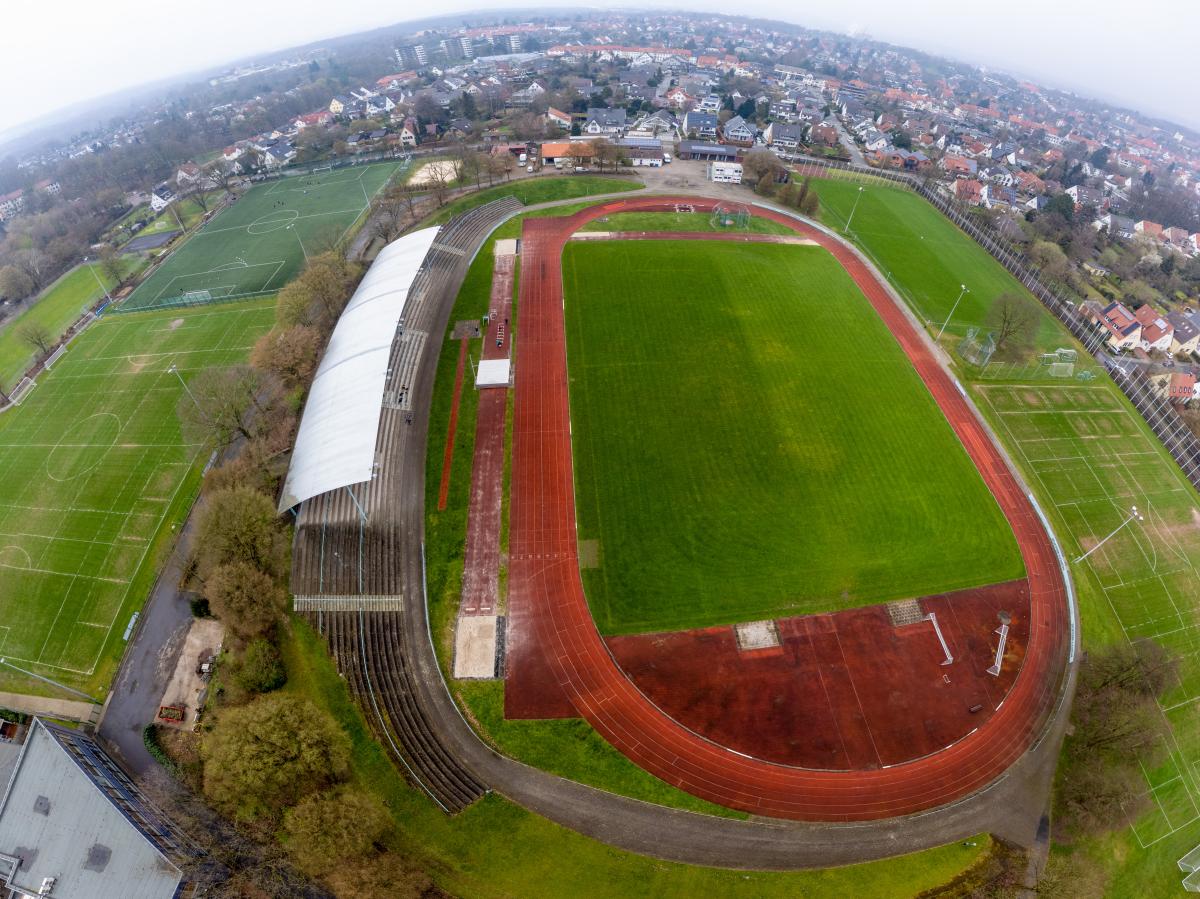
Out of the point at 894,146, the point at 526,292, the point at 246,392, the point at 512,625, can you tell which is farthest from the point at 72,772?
the point at 894,146

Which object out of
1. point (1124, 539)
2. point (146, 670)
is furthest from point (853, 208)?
point (146, 670)

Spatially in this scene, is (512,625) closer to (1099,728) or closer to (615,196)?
(1099,728)

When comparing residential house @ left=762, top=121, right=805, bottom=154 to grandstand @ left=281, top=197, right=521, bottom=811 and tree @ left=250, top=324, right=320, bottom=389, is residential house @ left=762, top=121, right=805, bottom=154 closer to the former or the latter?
grandstand @ left=281, top=197, right=521, bottom=811

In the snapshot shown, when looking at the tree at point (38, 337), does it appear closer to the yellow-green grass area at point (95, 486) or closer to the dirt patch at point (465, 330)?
the yellow-green grass area at point (95, 486)

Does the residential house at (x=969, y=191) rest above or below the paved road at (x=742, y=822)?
above

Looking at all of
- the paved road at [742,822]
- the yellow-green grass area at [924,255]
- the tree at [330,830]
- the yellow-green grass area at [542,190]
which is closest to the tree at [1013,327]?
the yellow-green grass area at [924,255]

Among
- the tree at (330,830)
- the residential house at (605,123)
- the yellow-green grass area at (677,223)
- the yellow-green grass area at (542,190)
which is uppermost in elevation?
the residential house at (605,123)

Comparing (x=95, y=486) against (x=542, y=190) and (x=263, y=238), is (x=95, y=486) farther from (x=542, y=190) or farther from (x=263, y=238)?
(x=542, y=190)
